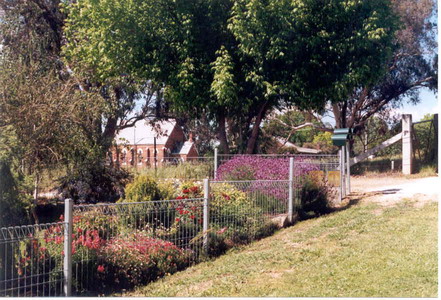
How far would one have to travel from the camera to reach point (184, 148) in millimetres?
33875

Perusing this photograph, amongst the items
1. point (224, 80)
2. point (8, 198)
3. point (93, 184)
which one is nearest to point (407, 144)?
point (224, 80)

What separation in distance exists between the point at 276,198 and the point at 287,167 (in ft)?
4.91

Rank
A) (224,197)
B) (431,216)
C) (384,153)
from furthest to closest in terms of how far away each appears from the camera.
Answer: (384,153) → (431,216) → (224,197)

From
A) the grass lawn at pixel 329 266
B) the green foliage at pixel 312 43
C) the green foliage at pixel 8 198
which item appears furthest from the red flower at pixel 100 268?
the green foliage at pixel 312 43

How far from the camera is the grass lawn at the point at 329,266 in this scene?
5.22 metres

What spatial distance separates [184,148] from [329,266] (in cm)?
2797

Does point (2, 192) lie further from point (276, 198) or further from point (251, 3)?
point (251, 3)

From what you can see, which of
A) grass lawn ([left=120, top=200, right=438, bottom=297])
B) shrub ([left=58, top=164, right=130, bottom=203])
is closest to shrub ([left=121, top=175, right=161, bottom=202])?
grass lawn ([left=120, top=200, right=438, bottom=297])

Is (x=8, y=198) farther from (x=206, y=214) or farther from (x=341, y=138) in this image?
(x=341, y=138)

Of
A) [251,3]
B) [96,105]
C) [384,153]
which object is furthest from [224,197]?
[384,153]

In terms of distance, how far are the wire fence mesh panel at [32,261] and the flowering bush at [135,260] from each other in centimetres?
67

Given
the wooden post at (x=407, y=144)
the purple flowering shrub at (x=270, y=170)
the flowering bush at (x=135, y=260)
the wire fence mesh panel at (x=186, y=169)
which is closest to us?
the flowering bush at (x=135, y=260)

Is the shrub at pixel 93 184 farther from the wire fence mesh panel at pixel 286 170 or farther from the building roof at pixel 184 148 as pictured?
the building roof at pixel 184 148

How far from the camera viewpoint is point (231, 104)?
15.9 metres
